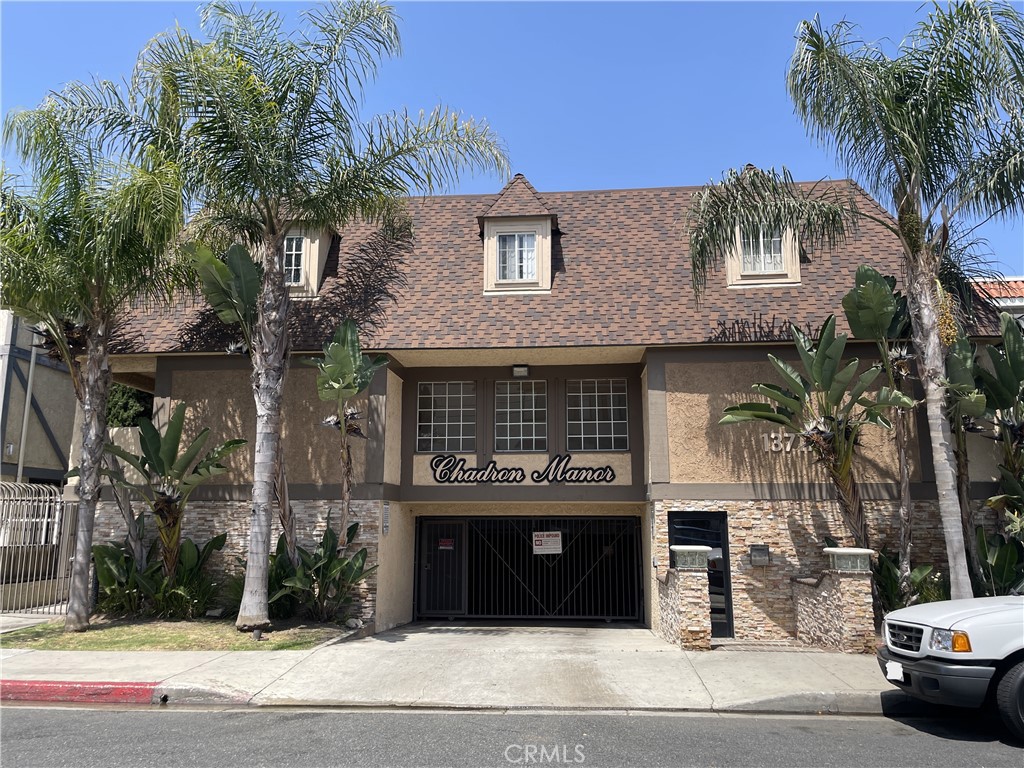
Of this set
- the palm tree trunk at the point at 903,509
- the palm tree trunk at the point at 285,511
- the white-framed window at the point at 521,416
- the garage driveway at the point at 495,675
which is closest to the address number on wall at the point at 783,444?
the palm tree trunk at the point at 903,509

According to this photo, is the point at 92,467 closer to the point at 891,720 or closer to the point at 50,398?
the point at 50,398

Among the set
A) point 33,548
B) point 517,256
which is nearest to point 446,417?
point 517,256

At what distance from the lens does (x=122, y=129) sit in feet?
42.8

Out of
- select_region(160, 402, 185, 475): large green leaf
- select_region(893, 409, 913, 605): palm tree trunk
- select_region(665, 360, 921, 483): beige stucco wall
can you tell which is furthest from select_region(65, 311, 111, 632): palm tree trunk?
select_region(893, 409, 913, 605): palm tree trunk

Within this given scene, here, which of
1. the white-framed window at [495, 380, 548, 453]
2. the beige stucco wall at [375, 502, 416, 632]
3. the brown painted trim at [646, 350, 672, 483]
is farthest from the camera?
the white-framed window at [495, 380, 548, 453]

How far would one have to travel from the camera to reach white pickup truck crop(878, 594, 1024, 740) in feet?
24.0

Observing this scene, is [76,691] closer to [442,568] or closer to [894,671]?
[442,568]

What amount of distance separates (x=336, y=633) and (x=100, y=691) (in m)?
4.10

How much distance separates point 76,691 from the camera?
30.7 feet

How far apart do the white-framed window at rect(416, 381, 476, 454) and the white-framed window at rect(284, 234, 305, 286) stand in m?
3.34

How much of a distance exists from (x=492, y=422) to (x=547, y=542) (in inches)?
117

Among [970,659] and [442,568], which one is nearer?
[970,659]

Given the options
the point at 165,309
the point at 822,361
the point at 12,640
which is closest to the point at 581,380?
the point at 822,361

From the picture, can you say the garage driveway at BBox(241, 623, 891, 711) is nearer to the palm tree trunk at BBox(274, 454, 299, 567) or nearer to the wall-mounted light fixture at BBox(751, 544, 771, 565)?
the wall-mounted light fixture at BBox(751, 544, 771, 565)
